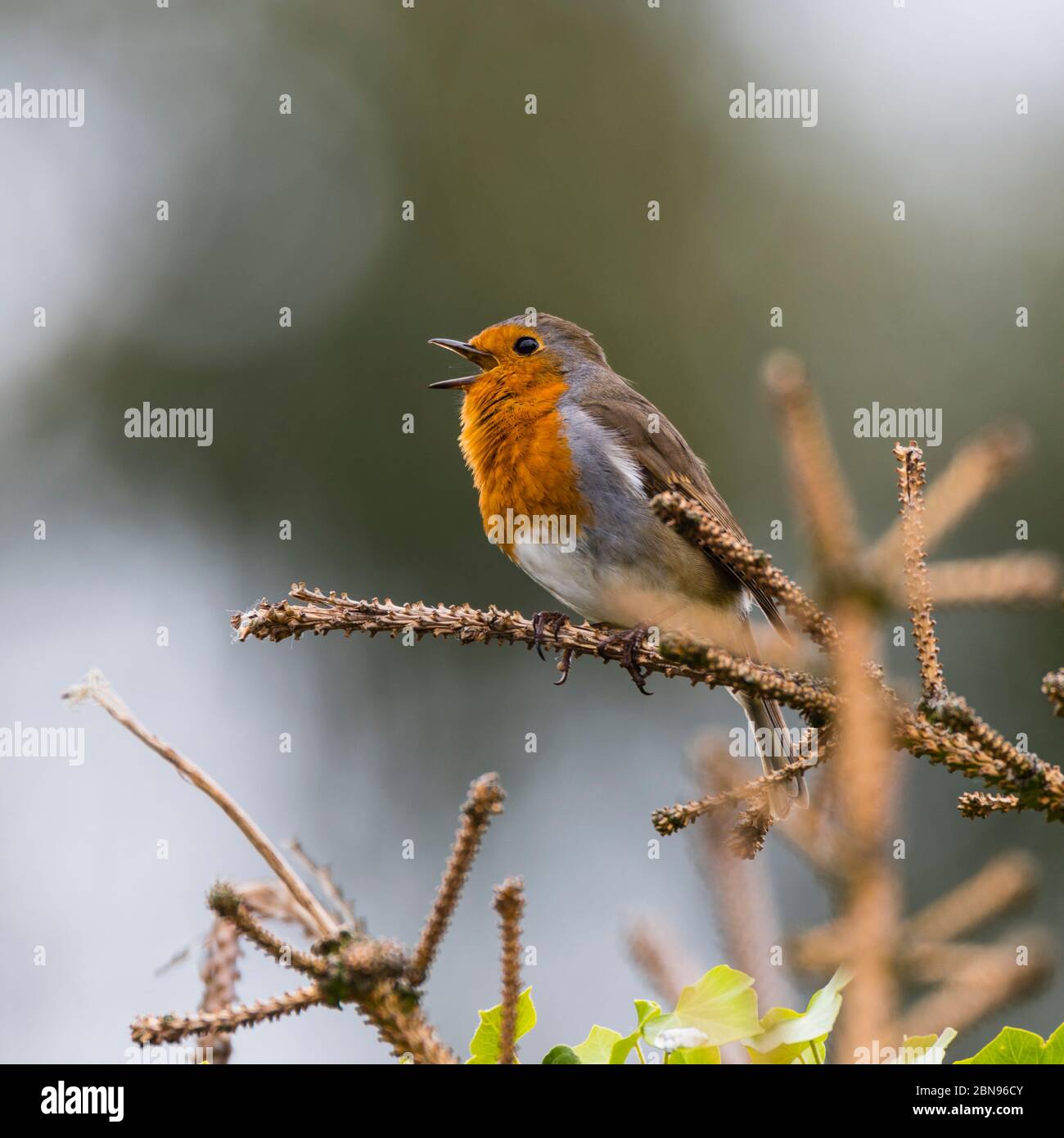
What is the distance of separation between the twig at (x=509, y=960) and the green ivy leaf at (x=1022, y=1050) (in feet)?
1.15

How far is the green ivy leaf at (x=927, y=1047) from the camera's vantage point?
3.06ft

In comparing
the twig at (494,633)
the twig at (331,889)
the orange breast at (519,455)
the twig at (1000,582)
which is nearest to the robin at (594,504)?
the orange breast at (519,455)

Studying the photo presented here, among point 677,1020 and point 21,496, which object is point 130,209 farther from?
point 677,1020

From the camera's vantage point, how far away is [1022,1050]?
3.06 ft

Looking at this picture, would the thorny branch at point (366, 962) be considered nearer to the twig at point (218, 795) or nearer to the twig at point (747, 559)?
the twig at point (218, 795)

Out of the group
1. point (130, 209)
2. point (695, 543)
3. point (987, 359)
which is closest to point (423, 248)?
point (130, 209)

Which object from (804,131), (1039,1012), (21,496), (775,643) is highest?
(804,131)

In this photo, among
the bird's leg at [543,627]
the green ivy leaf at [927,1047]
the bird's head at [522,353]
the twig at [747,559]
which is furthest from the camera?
the bird's head at [522,353]

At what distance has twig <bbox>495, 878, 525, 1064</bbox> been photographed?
0.81m

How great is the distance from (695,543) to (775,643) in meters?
0.22

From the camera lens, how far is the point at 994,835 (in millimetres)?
7234

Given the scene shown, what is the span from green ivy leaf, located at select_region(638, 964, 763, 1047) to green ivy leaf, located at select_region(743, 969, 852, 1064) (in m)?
0.02

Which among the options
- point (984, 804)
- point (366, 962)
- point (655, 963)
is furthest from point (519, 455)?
point (366, 962)

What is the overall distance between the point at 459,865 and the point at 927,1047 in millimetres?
431
